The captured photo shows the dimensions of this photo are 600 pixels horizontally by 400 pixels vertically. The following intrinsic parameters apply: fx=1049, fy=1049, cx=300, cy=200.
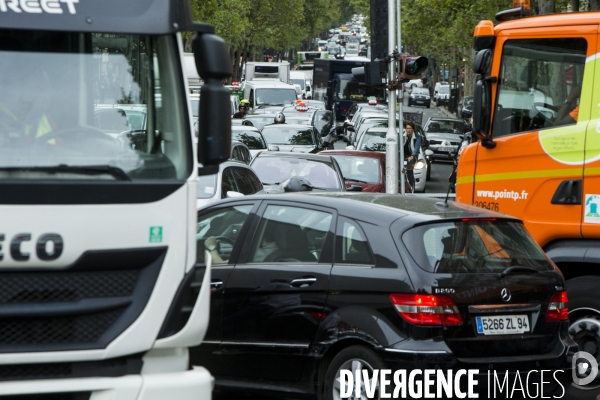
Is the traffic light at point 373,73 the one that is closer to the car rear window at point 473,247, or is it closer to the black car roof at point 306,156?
the black car roof at point 306,156

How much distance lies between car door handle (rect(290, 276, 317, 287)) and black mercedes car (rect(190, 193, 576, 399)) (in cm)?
1

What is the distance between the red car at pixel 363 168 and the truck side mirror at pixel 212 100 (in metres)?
13.9

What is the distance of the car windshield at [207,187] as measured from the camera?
46.8ft

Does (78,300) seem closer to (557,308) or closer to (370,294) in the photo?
(370,294)

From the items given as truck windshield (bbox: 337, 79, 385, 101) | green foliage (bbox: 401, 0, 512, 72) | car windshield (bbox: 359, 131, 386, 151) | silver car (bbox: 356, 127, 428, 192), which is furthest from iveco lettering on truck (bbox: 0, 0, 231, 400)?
truck windshield (bbox: 337, 79, 385, 101)

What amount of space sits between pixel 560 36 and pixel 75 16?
441cm

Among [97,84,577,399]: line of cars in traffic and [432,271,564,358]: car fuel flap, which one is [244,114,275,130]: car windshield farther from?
[432,271,564,358]: car fuel flap

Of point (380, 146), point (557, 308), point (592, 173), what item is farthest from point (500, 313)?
point (380, 146)

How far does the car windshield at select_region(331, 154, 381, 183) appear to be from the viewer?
19922mm

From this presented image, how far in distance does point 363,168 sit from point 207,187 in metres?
6.37

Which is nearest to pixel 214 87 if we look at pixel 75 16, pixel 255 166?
pixel 75 16

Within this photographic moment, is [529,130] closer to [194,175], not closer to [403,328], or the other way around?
[403,328]

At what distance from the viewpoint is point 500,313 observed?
6.82 meters

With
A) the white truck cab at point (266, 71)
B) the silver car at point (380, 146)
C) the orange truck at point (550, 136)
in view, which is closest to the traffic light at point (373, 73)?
the silver car at point (380, 146)
